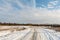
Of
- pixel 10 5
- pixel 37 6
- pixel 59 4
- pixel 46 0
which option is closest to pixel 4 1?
pixel 10 5

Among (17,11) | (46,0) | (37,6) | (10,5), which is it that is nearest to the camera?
(46,0)

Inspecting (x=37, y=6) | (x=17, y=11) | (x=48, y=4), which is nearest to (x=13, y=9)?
(x=17, y=11)

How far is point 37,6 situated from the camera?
51.1 feet

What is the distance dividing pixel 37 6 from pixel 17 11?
3061 mm

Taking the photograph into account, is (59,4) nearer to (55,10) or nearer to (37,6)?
(55,10)

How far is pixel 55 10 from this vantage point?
15.1 m

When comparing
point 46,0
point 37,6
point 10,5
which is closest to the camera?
point 46,0

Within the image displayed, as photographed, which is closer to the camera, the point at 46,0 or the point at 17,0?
the point at 46,0

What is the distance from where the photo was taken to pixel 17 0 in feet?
53.9

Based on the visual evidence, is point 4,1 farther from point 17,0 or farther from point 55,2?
point 55,2

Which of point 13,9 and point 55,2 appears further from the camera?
point 13,9

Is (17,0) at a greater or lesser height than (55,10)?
greater

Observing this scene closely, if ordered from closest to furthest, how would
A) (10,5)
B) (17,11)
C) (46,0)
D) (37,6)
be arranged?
(46,0) < (37,6) < (10,5) < (17,11)

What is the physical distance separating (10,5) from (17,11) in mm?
1364
